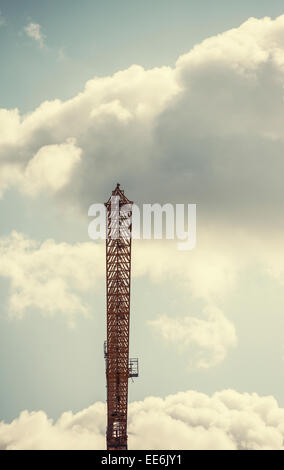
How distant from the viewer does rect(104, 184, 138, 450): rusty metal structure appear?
52594mm

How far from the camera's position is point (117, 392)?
59.7m

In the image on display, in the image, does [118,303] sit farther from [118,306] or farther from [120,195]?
[120,195]

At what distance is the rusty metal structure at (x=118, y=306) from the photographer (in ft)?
173

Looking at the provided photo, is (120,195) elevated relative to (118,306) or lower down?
elevated

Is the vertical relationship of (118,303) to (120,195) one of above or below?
below

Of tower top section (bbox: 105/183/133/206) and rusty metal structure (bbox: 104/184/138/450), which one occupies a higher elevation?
tower top section (bbox: 105/183/133/206)

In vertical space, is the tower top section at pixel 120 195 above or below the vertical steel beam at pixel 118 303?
above

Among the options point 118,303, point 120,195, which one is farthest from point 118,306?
point 120,195

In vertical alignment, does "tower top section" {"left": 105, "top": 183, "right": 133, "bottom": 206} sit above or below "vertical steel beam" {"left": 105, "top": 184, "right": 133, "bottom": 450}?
above

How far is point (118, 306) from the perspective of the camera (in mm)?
54656
